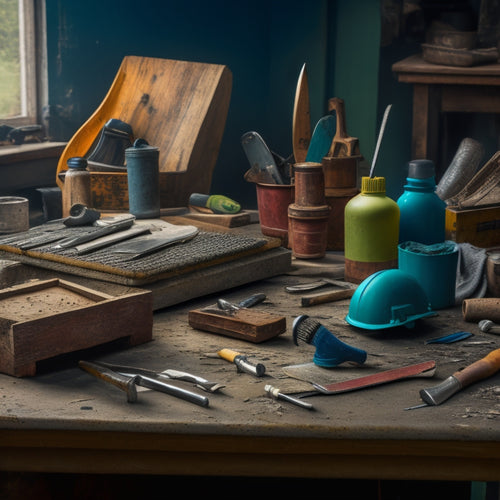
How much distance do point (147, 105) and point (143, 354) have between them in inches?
55.3

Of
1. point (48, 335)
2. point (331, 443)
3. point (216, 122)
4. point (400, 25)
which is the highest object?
point (400, 25)

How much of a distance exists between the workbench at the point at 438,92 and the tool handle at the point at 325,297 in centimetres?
134

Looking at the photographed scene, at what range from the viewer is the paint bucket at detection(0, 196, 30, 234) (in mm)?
2256

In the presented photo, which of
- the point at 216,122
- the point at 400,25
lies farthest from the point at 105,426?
the point at 400,25

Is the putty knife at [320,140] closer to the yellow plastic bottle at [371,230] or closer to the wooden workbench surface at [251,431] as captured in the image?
the yellow plastic bottle at [371,230]

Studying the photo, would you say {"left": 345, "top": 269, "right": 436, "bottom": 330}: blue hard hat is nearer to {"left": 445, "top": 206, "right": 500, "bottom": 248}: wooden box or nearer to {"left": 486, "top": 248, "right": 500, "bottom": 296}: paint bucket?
{"left": 486, "top": 248, "right": 500, "bottom": 296}: paint bucket

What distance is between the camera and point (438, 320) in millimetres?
1721

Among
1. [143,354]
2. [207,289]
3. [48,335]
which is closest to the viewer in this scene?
[48,335]

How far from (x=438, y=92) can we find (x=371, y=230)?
4.38ft

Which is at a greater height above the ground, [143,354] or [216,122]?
[216,122]

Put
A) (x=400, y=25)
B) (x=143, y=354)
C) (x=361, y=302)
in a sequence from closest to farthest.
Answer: (x=143, y=354) → (x=361, y=302) → (x=400, y=25)

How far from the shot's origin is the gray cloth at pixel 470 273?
184 centimetres

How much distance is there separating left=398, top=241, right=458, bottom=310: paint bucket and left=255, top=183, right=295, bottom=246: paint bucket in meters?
0.50

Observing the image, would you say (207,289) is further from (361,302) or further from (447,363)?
(447,363)
